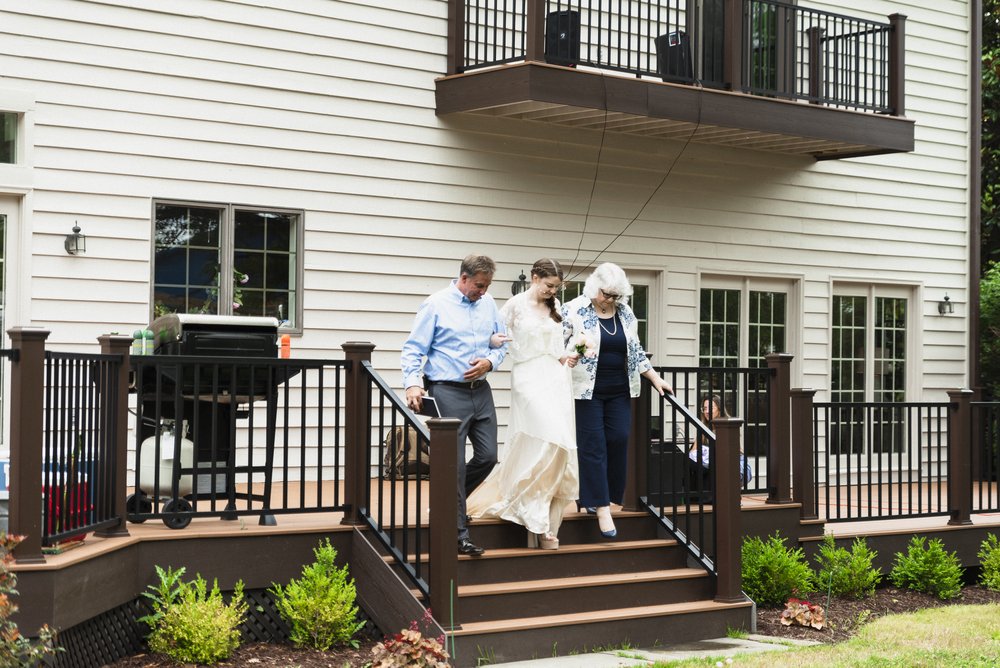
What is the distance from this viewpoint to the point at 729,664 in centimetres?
643

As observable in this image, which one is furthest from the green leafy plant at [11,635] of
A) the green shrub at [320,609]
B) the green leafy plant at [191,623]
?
the green shrub at [320,609]

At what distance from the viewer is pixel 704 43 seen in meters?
11.6

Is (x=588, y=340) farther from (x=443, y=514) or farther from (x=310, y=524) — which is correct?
(x=310, y=524)

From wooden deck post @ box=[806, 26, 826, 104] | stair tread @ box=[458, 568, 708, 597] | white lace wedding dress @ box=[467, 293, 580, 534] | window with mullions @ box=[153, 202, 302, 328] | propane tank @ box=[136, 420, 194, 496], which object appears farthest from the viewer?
wooden deck post @ box=[806, 26, 826, 104]

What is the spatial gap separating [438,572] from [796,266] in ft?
25.0

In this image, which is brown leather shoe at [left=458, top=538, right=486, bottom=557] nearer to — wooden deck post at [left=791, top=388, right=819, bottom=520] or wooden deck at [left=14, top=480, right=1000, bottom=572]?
wooden deck at [left=14, top=480, right=1000, bottom=572]

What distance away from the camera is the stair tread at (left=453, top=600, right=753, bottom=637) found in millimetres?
6555

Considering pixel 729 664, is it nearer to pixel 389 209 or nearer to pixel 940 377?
pixel 389 209

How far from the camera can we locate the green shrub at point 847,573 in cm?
866

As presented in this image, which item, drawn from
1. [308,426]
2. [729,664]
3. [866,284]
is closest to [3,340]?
[308,426]

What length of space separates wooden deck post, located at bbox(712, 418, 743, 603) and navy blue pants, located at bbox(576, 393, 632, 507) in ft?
1.90

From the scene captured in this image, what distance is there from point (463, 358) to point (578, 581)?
4.77 feet

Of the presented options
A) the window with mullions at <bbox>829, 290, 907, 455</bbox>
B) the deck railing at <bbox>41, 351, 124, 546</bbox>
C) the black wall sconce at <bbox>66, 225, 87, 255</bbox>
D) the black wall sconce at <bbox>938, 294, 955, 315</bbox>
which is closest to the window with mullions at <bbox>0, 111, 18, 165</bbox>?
the black wall sconce at <bbox>66, 225, 87, 255</bbox>

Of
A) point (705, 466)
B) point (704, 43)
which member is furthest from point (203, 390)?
point (704, 43)
